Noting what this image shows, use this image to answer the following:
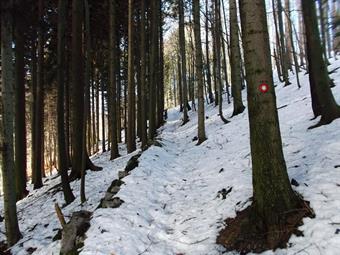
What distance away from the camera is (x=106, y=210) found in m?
6.88

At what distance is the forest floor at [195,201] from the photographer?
16.6 ft

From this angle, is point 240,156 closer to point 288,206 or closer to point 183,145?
point 288,206

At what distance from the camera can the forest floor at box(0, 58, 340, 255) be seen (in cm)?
A: 505

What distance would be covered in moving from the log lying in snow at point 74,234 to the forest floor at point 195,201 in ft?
0.47

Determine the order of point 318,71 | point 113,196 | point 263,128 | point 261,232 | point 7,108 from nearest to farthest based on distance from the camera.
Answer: point 261,232
point 263,128
point 7,108
point 113,196
point 318,71

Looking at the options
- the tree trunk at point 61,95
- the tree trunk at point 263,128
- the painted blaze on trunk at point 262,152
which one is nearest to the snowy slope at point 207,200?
the painted blaze on trunk at point 262,152

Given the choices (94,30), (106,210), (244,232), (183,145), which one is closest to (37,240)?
(106,210)

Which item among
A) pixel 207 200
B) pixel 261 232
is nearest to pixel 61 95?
pixel 207 200

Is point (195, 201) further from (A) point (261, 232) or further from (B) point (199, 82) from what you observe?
(B) point (199, 82)

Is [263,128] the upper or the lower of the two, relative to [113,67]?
lower

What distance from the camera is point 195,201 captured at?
7.30 meters

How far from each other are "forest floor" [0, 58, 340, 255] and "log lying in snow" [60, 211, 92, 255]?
0.47 ft

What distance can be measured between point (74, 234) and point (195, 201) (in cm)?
256

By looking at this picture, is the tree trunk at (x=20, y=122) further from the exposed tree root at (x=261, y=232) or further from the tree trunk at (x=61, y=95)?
the exposed tree root at (x=261, y=232)
